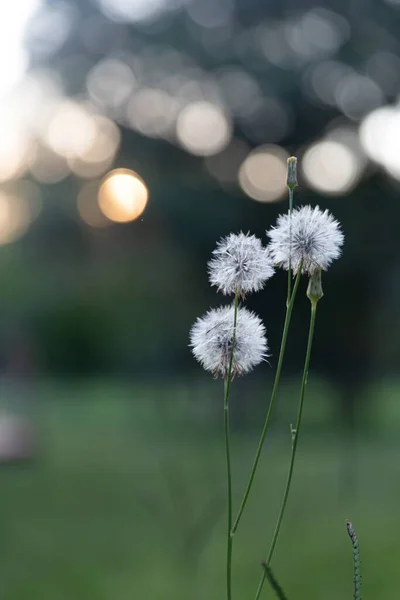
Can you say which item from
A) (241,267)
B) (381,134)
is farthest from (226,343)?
(381,134)

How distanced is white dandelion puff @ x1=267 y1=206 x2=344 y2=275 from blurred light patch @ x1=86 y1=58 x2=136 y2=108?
459cm

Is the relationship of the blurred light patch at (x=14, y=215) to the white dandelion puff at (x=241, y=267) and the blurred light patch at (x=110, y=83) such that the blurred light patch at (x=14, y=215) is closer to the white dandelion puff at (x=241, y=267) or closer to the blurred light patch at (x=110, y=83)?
the blurred light patch at (x=110, y=83)

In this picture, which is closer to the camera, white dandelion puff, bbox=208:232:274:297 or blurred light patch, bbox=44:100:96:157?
white dandelion puff, bbox=208:232:274:297

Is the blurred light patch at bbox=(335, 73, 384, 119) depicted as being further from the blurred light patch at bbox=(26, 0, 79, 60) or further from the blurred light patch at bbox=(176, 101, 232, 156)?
the blurred light patch at bbox=(26, 0, 79, 60)

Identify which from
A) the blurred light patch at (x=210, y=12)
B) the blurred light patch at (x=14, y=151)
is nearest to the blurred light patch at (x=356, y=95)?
the blurred light patch at (x=210, y=12)

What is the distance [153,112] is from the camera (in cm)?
518

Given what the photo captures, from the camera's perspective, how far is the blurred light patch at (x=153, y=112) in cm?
508

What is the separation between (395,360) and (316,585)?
183 centimetres

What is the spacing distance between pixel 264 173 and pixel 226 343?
13.5ft

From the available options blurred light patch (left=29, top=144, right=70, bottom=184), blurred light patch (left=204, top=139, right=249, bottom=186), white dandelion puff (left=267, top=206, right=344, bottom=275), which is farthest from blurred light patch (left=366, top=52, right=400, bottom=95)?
white dandelion puff (left=267, top=206, right=344, bottom=275)

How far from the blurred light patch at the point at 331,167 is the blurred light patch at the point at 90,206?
1.34 m

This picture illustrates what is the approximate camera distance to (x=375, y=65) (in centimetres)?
518

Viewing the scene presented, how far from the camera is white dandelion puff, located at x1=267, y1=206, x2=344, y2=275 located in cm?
61

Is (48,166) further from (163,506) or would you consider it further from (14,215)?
(163,506)
